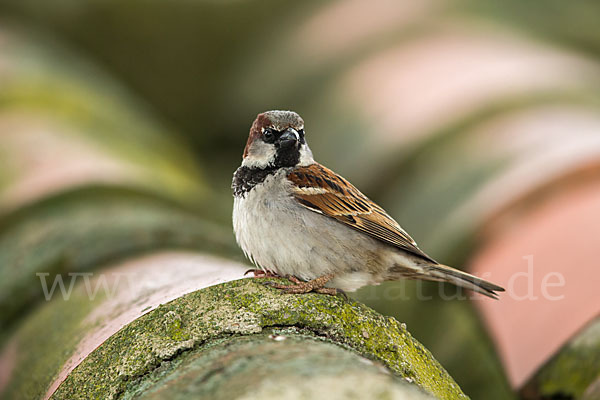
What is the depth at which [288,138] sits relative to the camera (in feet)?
12.3

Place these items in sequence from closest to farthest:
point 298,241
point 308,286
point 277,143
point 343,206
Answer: point 308,286
point 298,241
point 343,206
point 277,143

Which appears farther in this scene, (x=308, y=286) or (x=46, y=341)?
(x=46, y=341)

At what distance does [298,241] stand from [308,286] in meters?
0.36

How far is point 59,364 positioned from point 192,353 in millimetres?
1001

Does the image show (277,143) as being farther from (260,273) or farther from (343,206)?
(260,273)

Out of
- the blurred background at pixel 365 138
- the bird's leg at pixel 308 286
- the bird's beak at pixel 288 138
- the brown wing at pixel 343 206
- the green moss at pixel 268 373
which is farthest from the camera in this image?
the blurred background at pixel 365 138

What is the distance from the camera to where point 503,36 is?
403 inches

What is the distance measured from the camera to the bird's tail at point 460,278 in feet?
11.4

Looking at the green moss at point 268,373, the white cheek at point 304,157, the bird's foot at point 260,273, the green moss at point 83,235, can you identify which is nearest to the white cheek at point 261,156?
the white cheek at point 304,157

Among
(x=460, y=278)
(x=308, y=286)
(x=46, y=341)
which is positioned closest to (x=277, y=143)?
(x=308, y=286)

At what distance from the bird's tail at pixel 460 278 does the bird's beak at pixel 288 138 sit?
3.11ft

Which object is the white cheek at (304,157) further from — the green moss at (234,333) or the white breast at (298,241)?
the green moss at (234,333)

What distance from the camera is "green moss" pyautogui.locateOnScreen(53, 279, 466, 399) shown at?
262 centimetres

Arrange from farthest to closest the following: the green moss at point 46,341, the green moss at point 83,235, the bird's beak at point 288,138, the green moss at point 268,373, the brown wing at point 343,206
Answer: the green moss at point 83,235 → the bird's beak at point 288,138 → the brown wing at point 343,206 → the green moss at point 46,341 → the green moss at point 268,373
